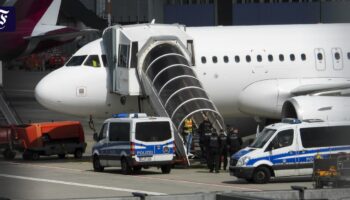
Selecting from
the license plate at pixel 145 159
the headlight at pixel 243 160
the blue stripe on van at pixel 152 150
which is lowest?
the headlight at pixel 243 160

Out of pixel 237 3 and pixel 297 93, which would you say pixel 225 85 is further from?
pixel 237 3

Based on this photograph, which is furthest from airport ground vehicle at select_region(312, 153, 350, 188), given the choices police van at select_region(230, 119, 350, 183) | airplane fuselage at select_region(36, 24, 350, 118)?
airplane fuselage at select_region(36, 24, 350, 118)

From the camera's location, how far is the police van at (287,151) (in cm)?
2819

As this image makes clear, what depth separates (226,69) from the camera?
35.5 m

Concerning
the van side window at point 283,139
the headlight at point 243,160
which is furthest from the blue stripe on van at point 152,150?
the van side window at point 283,139

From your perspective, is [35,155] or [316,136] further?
[35,155]

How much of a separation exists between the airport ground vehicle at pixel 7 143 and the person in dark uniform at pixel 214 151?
10865 mm

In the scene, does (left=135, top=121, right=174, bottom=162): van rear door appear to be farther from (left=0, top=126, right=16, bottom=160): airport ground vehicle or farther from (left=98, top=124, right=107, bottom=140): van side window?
(left=0, top=126, right=16, bottom=160): airport ground vehicle

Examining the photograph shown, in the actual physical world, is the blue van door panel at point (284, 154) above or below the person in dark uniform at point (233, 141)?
below

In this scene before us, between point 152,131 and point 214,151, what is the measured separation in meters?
2.14

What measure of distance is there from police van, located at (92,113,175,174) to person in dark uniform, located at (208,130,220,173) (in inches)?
49.1

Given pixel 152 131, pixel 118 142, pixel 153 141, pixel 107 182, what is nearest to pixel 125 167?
pixel 118 142

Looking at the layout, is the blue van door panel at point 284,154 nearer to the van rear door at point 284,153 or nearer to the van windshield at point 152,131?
the van rear door at point 284,153

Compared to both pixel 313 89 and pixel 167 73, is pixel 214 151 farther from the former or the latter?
pixel 313 89
